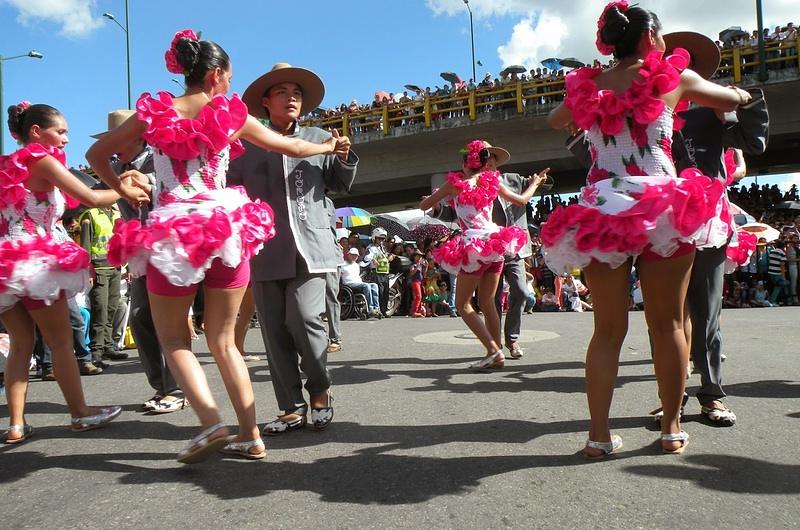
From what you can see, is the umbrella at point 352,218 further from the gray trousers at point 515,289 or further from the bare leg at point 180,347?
the bare leg at point 180,347

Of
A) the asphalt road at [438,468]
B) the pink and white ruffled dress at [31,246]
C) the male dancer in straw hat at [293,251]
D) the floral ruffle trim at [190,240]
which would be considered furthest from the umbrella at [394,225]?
the floral ruffle trim at [190,240]

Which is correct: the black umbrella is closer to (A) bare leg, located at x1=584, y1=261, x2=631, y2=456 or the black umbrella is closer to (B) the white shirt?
(B) the white shirt

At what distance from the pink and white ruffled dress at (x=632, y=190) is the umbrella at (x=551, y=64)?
23.1 meters

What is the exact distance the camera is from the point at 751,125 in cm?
361

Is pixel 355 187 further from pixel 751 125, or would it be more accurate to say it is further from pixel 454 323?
pixel 751 125

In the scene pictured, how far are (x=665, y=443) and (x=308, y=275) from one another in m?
2.11

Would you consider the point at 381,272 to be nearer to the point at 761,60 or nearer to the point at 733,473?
the point at 733,473

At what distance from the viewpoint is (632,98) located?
3.01 m

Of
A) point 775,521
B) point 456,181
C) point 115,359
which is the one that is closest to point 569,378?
point 456,181

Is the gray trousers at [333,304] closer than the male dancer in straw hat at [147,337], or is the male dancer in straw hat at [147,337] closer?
the male dancer in straw hat at [147,337]

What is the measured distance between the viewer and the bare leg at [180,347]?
3.02 m

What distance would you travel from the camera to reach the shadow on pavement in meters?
2.67

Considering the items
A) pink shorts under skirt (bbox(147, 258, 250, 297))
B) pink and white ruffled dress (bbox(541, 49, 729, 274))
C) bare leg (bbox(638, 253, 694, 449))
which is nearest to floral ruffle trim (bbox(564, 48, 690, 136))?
pink and white ruffled dress (bbox(541, 49, 729, 274))

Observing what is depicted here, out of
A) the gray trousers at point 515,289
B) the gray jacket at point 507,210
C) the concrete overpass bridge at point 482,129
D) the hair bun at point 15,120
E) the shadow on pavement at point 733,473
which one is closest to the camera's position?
the shadow on pavement at point 733,473
